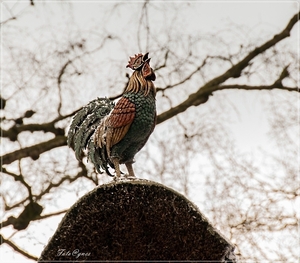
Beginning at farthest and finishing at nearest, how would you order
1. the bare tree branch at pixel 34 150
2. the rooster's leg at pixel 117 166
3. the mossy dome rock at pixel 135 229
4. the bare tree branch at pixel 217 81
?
the bare tree branch at pixel 217 81, the bare tree branch at pixel 34 150, the rooster's leg at pixel 117 166, the mossy dome rock at pixel 135 229

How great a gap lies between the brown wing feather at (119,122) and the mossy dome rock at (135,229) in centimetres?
57

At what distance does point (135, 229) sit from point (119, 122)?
3.12ft

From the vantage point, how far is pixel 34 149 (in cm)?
873

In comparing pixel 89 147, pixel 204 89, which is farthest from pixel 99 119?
pixel 204 89

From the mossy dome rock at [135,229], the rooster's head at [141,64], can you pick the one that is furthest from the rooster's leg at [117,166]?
the rooster's head at [141,64]

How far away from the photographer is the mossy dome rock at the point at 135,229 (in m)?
4.08

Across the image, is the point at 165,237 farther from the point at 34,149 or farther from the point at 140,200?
the point at 34,149

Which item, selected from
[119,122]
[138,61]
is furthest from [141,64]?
[119,122]

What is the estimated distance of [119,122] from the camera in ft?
15.5

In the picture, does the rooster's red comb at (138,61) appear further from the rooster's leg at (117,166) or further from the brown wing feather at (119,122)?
the rooster's leg at (117,166)

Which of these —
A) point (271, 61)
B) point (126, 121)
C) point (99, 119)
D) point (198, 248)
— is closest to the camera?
point (198, 248)

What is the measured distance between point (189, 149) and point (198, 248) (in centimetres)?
511

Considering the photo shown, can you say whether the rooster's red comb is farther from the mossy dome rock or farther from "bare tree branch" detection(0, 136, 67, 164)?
"bare tree branch" detection(0, 136, 67, 164)

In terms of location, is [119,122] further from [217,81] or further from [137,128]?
[217,81]
